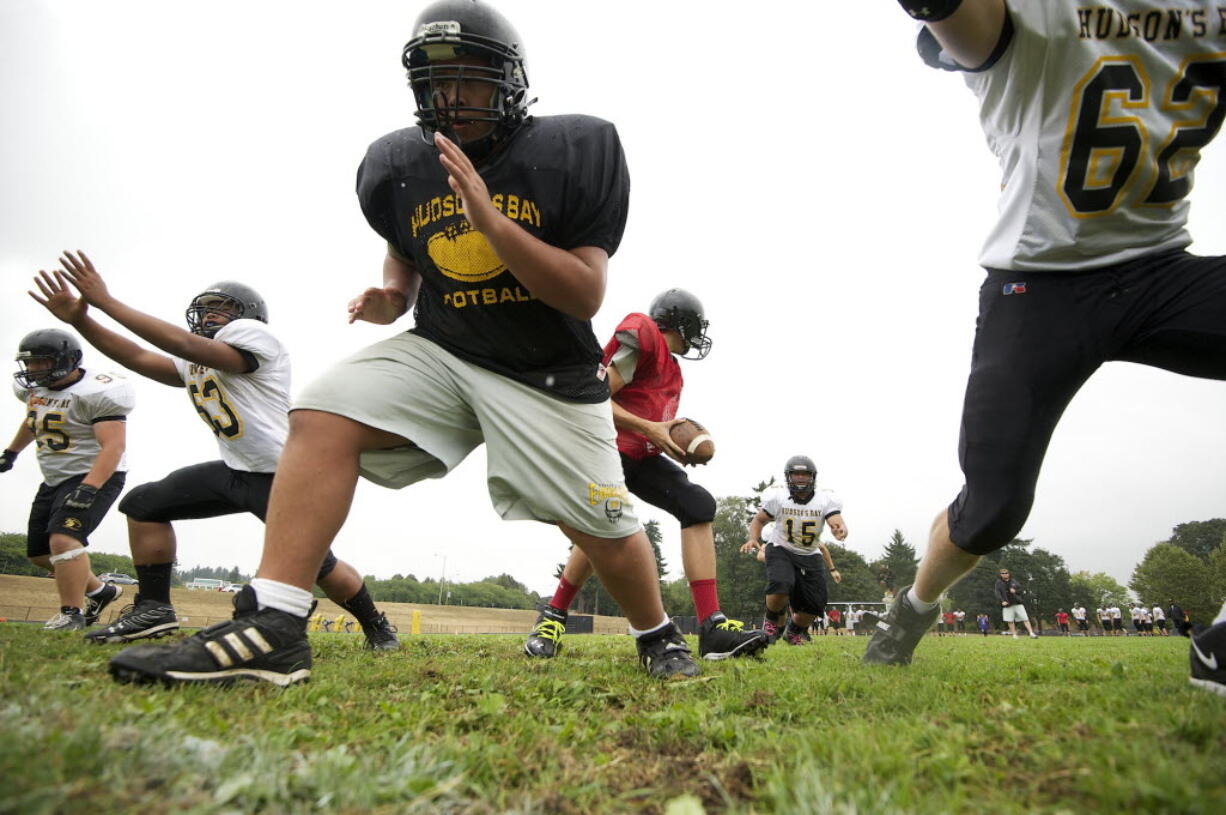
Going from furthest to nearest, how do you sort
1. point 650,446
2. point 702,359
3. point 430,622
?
point 430,622 → point 702,359 → point 650,446

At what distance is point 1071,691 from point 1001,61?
7.83 ft

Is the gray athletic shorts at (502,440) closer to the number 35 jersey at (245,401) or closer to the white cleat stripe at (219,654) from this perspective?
the white cleat stripe at (219,654)

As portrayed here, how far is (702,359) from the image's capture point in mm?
5652

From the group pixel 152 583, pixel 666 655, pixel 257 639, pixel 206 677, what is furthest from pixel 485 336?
pixel 152 583

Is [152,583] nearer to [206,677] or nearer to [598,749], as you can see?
[206,677]

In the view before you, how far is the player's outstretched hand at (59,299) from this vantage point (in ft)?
11.8

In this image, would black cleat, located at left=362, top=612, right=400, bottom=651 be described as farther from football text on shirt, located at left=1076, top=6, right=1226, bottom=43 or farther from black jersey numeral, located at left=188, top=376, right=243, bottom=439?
football text on shirt, located at left=1076, top=6, right=1226, bottom=43

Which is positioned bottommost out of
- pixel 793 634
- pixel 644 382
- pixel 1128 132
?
pixel 793 634

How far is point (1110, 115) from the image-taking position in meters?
2.55

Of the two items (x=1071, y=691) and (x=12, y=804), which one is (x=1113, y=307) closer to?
(x=1071, y=691)

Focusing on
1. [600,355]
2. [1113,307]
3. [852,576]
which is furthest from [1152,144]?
[852,576]

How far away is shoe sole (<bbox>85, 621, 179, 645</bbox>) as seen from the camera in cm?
429

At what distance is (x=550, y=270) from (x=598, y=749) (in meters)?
1.75

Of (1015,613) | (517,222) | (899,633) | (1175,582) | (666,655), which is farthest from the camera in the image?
(1175,582)
